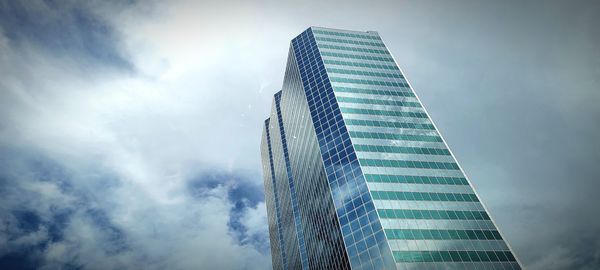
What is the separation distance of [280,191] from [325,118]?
79.6 meters

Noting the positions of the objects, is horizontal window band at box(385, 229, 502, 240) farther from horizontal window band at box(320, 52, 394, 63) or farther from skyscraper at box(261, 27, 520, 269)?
horizontal window band at box(320, 52, 394, 63)

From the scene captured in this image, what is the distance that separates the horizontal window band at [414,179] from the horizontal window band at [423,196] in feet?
9.02

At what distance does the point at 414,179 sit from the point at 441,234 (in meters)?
12.6

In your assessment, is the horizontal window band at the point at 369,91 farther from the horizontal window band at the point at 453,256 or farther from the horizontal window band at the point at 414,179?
the horizontal window band at the point at 453,256

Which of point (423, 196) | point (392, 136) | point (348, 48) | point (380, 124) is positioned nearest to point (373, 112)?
point (380, 124)

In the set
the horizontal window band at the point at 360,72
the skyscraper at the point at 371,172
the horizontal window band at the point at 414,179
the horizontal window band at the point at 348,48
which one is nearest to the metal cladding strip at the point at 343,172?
the skyscraper at the point at 371,172

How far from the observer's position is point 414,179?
6800 cm

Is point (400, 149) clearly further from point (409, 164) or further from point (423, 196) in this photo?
point (423, 196)

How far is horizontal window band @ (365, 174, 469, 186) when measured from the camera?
2616 inches

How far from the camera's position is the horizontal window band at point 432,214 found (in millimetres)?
60281

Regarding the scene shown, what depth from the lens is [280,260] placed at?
152 meters

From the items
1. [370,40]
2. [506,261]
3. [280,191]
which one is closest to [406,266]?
[506,261]

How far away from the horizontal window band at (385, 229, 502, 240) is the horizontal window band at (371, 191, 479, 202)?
23.1 ft

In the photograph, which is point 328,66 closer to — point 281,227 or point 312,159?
point 312,159
